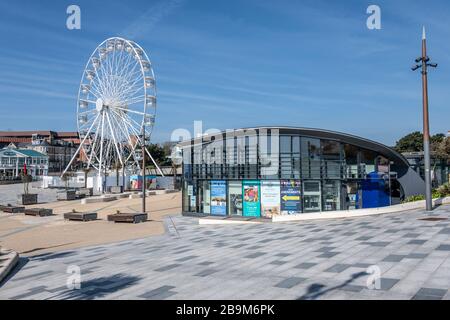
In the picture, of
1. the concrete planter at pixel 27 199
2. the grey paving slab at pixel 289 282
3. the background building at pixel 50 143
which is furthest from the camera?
the background building at pixel 50 143

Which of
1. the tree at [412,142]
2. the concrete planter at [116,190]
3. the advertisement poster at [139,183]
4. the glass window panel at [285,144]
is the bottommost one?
the concrete planter at [116,190]

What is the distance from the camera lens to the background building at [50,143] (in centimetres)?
12275

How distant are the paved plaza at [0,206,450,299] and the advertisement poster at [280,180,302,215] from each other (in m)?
4.13

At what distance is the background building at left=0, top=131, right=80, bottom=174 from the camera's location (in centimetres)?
12275

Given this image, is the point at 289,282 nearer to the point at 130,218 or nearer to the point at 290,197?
the point at 290,197

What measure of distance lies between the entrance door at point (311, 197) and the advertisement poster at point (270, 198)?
144 centimetres

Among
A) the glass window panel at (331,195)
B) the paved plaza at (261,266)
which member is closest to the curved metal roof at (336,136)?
the glass window panel at (331,195)

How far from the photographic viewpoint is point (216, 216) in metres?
23.1

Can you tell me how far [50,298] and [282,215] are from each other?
1403 cm

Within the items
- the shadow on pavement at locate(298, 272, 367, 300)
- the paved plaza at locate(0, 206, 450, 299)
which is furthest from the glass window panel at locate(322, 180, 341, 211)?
the shadow on pavement at locate(298, 272, 367, 300)

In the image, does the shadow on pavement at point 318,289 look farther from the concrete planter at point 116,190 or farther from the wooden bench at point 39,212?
the concrete planter at point 116,190

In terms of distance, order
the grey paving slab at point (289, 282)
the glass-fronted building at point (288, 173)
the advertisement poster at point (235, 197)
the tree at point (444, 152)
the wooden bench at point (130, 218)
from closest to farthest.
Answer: the grey paving slab at point (289, 282) < the glass-fronted building at point (288, 173) < the advertisement poster at point (235, 197) < the wooden bench at point (130, 218) < the tree at point (444, 152)

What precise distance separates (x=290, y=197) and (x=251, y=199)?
224 centimetres
